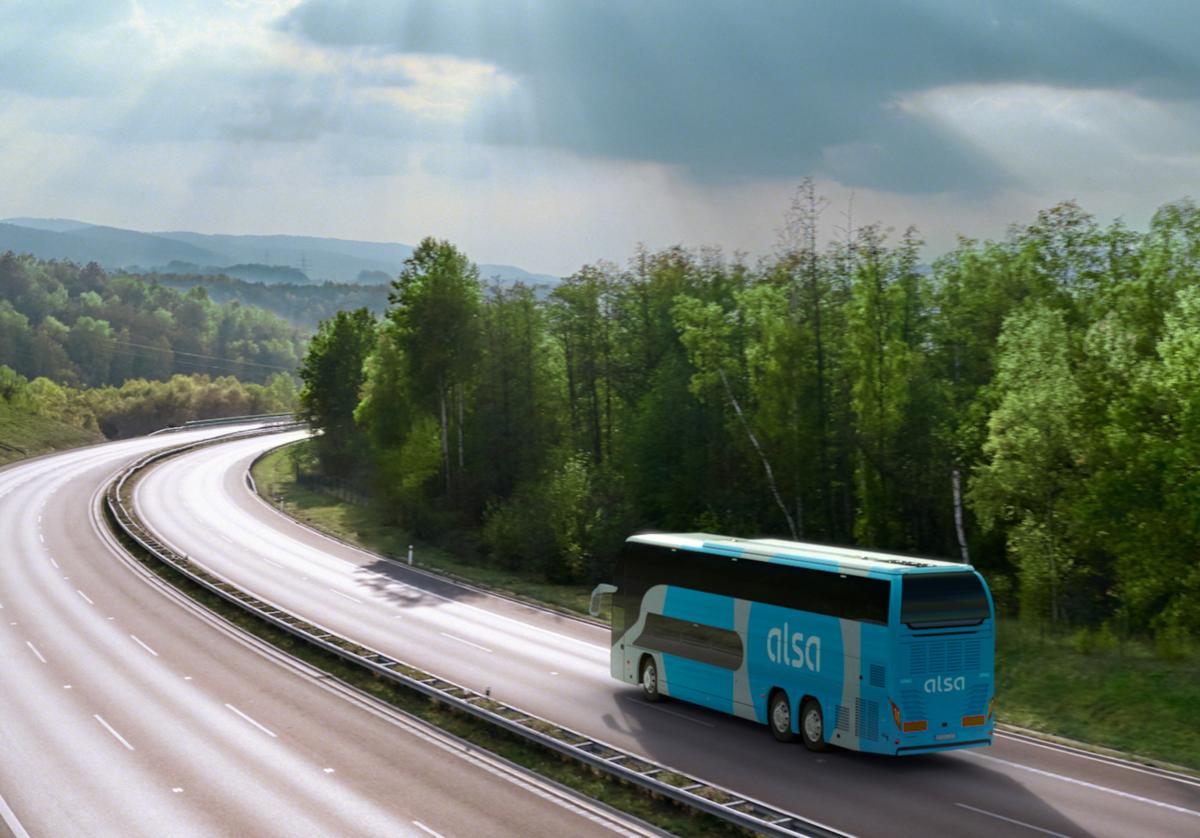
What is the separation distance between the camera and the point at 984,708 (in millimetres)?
23469

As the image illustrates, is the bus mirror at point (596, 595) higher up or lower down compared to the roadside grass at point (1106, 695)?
higher up

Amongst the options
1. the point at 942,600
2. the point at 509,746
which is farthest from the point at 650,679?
the point at 942,600

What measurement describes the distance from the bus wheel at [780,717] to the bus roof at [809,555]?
2858 millimetres

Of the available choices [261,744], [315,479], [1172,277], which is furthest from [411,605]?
[315,479]

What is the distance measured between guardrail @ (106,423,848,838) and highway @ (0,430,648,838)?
3.40 ft

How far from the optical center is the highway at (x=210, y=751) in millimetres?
20719

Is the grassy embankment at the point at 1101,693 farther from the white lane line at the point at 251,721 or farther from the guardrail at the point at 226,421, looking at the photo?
the guardrail at the point at 226,421

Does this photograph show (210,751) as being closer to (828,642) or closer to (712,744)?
(712,744)

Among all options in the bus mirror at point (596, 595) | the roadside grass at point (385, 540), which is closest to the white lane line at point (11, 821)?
the bus mirror at point (596, 595)

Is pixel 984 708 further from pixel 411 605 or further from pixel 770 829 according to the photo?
pixel 411 605

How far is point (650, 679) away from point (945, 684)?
8.74m

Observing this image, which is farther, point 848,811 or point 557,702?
point 557,702

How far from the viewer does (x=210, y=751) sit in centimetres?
2520

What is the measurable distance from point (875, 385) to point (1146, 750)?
2831 cm
